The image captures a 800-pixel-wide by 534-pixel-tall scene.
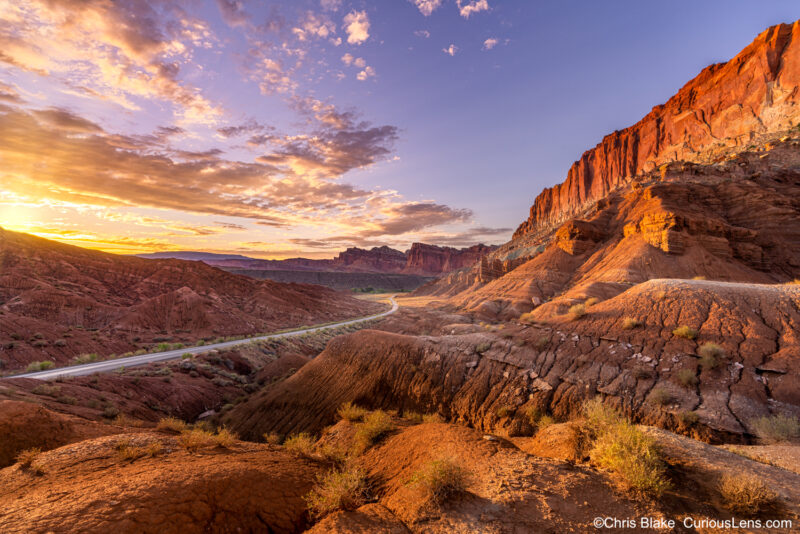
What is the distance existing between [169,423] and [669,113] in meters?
129

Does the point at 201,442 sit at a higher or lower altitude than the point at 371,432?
higher

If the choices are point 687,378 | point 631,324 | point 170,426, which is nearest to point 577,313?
point 631,324

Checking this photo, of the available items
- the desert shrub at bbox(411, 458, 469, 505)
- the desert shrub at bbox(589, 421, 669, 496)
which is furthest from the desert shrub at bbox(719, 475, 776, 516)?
the desert shrub at bbox(411, 458, 469, 505)

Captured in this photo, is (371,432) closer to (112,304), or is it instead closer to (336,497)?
(336,497)

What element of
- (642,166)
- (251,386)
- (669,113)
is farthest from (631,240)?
(669,113)

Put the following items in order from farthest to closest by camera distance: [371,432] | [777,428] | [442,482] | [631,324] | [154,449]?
[631,324] < [371,432] < [777,428] < [154,449] < [442,482]

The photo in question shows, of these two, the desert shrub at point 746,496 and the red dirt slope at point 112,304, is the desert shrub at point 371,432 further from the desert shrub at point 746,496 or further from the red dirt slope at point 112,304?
the red dirt slope at point 112,304

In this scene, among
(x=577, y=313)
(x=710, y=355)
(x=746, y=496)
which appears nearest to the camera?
(x=746, y=496)

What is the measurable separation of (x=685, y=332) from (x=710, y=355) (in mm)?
1508

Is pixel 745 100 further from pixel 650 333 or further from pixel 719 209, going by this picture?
pixel 650 333

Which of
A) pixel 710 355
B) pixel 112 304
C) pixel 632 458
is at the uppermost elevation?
pixel 632 458

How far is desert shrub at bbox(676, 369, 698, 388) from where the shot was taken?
10297 mm

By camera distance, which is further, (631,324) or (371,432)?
(631,324)

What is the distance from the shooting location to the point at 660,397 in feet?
33.3
